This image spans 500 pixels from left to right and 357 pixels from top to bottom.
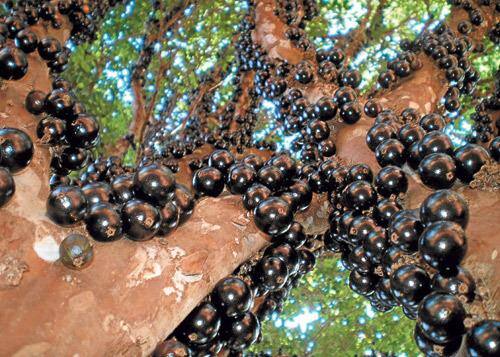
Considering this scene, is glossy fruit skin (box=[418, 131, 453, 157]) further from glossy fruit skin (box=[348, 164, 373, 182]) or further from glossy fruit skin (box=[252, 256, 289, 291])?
glossy fruit skin (box=[252, 256, 289, 291])

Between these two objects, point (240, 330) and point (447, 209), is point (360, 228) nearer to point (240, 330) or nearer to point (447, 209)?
point (447, 209)

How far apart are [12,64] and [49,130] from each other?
0.43 metres

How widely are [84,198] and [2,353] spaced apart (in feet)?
2.01

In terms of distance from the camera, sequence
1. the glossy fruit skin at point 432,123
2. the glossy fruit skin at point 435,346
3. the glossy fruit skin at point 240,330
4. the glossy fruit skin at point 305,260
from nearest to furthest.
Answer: the glossy fruit skin at point 435,346 → the glossy fruit skin at point 240,330 → the glossy fruit skin at point 432,123 → the glossy fruit skin at point 305,260

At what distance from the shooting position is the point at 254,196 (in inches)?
85.5

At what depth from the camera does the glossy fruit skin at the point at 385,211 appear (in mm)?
2154

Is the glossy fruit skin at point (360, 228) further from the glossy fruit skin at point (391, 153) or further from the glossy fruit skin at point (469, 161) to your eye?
the glossy fruit skin at point (469, 161)

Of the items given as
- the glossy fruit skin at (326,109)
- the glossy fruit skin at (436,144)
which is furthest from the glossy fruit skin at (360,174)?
the glossy fruit skin at (326,109)

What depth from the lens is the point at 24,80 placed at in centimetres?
226

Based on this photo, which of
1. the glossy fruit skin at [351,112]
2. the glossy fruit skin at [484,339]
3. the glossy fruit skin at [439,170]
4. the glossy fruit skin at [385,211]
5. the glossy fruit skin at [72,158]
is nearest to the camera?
the glossy fruit skin at [484,339]

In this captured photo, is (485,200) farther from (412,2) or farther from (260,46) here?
(412,2)

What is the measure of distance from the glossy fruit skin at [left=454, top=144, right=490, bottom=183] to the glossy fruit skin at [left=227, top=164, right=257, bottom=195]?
0.99 metres

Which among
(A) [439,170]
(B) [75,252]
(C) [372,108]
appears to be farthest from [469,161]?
(B) [75,252]

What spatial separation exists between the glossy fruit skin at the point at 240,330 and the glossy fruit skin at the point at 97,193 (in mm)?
912
